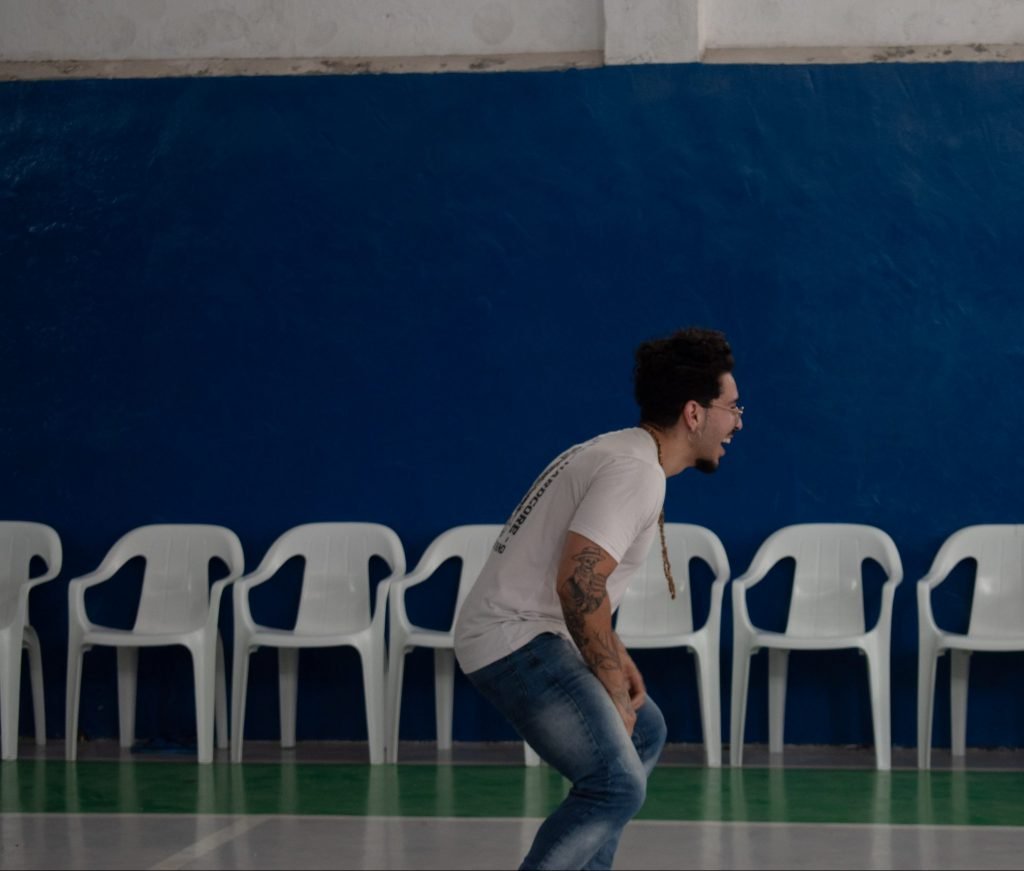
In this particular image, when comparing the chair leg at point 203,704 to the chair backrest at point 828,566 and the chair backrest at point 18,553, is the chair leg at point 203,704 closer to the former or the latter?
the chair backrest at point 18,553

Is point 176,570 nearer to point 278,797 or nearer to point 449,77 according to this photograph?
point 278,797

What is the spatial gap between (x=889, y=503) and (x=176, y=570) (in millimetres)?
3328

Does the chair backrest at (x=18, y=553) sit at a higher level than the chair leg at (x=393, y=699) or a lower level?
higher

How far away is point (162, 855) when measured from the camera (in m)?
4.82

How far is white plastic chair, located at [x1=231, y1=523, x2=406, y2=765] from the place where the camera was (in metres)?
6.90

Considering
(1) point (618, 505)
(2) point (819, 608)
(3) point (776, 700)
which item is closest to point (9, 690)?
(3) point (776, 700)

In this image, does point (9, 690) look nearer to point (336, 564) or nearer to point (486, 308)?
point (336, 564)

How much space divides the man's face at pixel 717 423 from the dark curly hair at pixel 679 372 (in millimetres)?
18

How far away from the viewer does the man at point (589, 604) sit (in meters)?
3.22

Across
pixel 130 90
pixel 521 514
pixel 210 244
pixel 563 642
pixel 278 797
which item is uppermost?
pixel 130 90

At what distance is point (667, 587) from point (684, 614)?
0.50ft

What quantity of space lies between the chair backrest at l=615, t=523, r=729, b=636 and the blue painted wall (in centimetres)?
26

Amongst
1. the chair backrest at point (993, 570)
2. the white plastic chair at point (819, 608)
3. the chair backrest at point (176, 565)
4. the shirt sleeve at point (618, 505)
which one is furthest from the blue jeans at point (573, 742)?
the chair backrest at point (176, 565)

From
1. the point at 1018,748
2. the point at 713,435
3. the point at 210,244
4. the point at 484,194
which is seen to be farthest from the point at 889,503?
the point at 713,435
